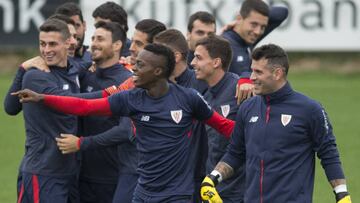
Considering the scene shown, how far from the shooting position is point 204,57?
1216 cm

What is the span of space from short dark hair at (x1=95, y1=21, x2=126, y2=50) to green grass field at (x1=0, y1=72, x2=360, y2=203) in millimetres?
4668

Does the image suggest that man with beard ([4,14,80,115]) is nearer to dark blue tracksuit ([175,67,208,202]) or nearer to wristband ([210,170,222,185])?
dark blue tracksuit ([175,67,208,202])

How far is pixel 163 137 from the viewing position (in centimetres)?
1120

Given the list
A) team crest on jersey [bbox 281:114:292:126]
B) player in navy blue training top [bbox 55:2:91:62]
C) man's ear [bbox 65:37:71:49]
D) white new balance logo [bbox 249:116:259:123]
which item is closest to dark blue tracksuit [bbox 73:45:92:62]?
player in navy blue training top [bbox 55:2:91:62]

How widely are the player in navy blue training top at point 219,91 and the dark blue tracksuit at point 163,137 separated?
84 centimetres

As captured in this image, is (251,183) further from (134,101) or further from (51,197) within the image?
(51,197)

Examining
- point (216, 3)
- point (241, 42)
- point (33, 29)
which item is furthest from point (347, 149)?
point (33, 29)

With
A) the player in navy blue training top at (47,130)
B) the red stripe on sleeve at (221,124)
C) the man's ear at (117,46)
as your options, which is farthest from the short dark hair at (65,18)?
the red stripe on sleeve at (221,124)

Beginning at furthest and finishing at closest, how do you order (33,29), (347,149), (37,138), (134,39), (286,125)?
(33,29), (347,149), (134,39), (37,138), (286,125)

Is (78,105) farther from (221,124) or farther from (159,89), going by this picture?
(221,124)

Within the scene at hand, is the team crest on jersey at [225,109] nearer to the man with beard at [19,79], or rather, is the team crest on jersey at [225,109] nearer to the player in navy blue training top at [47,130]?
the player in navy blue training top at [47,130]

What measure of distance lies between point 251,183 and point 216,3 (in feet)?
63.6

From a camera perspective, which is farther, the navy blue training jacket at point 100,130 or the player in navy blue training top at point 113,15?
the player in navy blue training top at point 113,15

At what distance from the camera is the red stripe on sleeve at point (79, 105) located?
1137 cm
